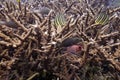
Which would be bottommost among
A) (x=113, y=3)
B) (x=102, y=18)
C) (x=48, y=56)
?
(x=48, y=56)

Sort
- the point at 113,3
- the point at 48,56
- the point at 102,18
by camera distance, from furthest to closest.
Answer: the point at 113,3
the point at 102,18
the point at 48,56

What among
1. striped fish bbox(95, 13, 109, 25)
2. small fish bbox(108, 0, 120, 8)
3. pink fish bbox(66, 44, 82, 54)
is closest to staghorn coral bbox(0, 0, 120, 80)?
pink fish bbox(66, 44, 82, 54)

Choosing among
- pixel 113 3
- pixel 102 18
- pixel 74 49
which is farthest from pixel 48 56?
pixel 113 3

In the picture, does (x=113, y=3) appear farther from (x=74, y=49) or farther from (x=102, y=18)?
(x=74, y=49)

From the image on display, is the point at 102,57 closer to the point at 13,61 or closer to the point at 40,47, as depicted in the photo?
the point at 40,47

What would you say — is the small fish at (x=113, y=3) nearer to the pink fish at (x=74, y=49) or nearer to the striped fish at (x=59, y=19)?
the pink fish at (x=74, y=49)

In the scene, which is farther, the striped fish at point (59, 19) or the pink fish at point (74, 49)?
the pink fish at point (74, 49)

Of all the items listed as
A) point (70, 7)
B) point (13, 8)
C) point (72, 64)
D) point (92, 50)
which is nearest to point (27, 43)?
point (72, 64)

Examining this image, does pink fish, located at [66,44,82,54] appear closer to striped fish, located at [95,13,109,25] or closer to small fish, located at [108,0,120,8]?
striped fish, located at [95,13,109,25]

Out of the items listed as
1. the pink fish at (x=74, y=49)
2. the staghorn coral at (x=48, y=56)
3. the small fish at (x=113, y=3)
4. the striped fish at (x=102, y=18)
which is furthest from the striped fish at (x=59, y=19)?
the small fish at (x=113, y=3)

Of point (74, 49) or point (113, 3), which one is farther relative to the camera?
point (113, 3)

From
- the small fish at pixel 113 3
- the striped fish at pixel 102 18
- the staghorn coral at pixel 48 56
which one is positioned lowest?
the staghorn coral at pixel 48 56
